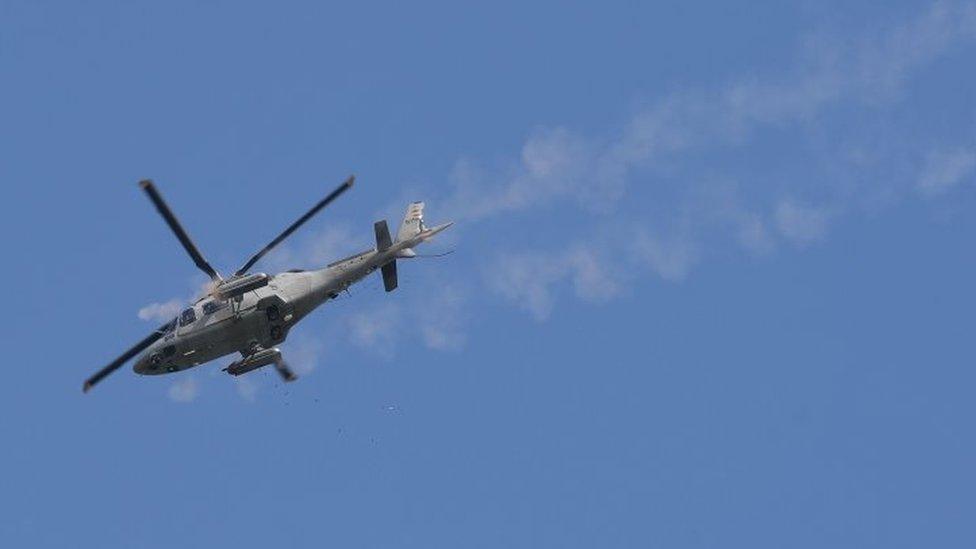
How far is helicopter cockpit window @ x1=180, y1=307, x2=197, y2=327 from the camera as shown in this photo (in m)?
58.9

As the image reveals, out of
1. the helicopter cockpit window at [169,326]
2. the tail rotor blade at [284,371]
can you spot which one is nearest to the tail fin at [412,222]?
the tail rotor blade at [284,371]

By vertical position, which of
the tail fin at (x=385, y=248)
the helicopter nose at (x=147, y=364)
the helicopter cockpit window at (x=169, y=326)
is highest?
the tail fin at (x=385, y=248)

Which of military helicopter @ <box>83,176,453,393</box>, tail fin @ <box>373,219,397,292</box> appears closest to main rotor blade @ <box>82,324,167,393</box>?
military helicopter @ <box>83,176,453,393</box>

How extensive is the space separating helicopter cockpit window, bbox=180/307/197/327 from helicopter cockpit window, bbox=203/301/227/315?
1.25ft

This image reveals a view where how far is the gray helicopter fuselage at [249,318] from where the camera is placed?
58875 mm

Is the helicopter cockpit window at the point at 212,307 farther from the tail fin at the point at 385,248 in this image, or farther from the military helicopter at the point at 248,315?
the tail fin at the point at 385,248

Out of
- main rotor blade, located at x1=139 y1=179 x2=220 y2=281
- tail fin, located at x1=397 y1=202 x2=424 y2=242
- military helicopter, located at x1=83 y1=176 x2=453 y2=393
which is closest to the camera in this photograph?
main rotor blade, located at x1=139 y1=179 x2=220 y2=281

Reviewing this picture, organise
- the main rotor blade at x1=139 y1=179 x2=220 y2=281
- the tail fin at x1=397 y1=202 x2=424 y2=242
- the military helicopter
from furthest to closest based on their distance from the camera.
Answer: the tail fin at x1=397 y1=202 x2=424 y2=242 < the military helicopter < the main rotor blade at x1=139 y1=179 x2=220 y2=281

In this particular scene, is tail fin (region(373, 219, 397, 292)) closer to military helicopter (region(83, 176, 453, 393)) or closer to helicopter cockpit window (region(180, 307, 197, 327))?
military helicopter (region(83, 176, 453, 393))

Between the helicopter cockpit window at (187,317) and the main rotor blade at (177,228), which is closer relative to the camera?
the main rotor blade at (177,228)

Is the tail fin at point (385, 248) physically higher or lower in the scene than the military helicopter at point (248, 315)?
higher

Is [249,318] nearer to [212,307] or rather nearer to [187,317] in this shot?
[212,307]

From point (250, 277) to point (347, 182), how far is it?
4493 millimetres

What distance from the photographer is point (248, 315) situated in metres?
59.0
